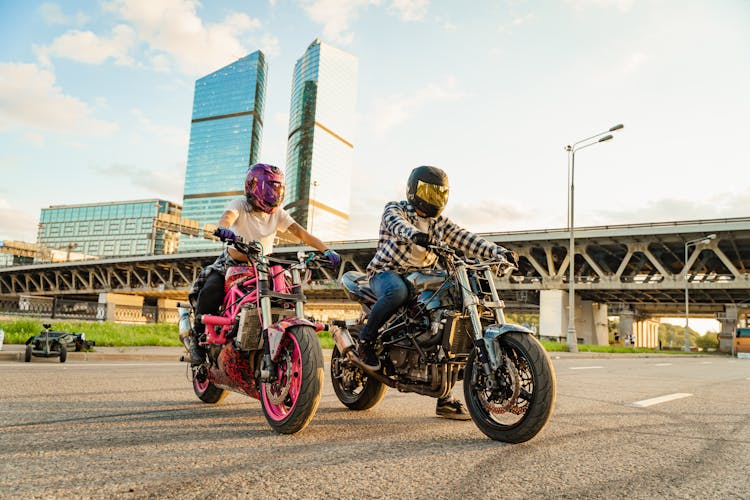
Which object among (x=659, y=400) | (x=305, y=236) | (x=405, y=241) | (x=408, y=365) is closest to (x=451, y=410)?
(x=408, y=365)

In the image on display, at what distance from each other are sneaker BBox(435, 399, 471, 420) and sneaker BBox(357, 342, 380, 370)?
2.22ft

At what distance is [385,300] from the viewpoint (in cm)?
385

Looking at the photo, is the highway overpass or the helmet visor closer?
the helmet visor

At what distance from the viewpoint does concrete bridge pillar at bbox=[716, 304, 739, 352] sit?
49.2 meters

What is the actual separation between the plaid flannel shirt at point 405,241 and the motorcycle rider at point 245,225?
1.32 feet

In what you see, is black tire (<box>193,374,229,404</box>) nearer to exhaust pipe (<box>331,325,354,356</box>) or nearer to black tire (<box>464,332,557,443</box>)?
exhaust pipe (<box>331,325,354,356</box>)

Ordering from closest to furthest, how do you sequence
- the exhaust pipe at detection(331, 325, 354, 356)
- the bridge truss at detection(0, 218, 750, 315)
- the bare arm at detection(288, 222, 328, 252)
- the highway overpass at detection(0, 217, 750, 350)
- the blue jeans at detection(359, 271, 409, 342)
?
the blue jeans at detection(359, 271, 409, 342)
the exhaust pipe at detection(331, 325, 354, 356)
the bare arm at detection(288, 222, 328, 252)
the bridge truss at detection(0, 218, 750, 315)
the highway overpass at detection(0, 217, 750, 350)

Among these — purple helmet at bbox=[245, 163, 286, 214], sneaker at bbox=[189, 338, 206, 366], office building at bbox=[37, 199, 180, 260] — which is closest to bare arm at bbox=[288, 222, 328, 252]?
purple helmet at bbox=[245, 163, 286, 214]

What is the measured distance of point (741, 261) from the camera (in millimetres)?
43250

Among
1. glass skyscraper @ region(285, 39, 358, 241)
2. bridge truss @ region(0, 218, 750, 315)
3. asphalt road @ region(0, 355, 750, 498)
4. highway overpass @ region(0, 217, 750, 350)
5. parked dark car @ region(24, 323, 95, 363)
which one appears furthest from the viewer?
glass skyscraper @ region(285, 39, 358, 241)

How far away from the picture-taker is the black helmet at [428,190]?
4145 millimetres

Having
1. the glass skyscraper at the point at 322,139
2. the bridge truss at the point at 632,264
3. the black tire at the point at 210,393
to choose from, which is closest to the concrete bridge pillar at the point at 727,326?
the bridge truss at the point at 632,264

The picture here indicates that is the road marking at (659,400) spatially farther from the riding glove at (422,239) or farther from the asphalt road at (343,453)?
the riding glove at (422,239)

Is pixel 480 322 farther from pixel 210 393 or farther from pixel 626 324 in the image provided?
pixel 626 324
